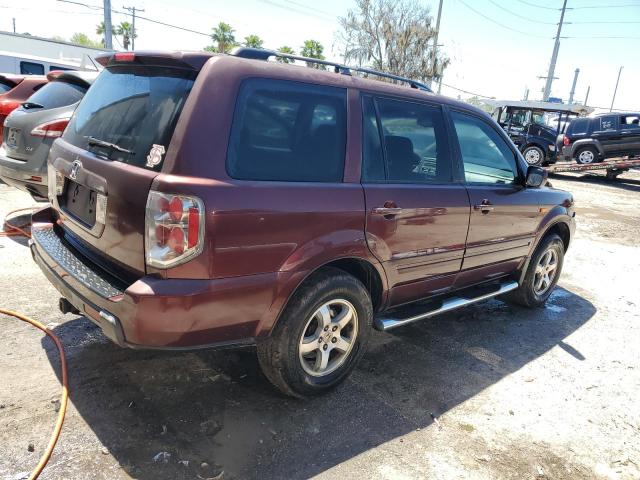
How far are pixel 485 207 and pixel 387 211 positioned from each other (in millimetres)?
1188

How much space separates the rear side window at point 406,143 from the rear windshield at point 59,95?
4.05 metres

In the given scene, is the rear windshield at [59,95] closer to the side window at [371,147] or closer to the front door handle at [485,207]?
the side window at [371,147]

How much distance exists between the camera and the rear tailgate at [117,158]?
2358 mm

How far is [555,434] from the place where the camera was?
2957 mm

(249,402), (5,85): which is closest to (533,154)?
(5,85)

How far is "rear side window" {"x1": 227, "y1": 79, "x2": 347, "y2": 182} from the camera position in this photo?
95.6 inches

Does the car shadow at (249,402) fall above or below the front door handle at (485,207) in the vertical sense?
below

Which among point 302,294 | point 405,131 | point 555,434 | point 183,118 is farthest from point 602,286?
point 183,118

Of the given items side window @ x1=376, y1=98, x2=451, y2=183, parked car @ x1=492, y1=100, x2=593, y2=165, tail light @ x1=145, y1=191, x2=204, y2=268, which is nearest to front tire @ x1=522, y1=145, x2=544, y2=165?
parked car @ x1=492, y1=100, x2=593, y2=165

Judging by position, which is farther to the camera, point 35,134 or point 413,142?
point 35,134

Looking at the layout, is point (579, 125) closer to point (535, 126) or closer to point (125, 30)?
point (535, 126)

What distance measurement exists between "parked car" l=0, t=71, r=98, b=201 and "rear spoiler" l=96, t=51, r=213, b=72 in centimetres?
294

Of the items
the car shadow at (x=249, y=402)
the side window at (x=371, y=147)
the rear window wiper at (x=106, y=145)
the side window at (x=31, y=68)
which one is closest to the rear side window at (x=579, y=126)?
the car shadow at (x=249, y=402)

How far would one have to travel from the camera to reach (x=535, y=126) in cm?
1858
